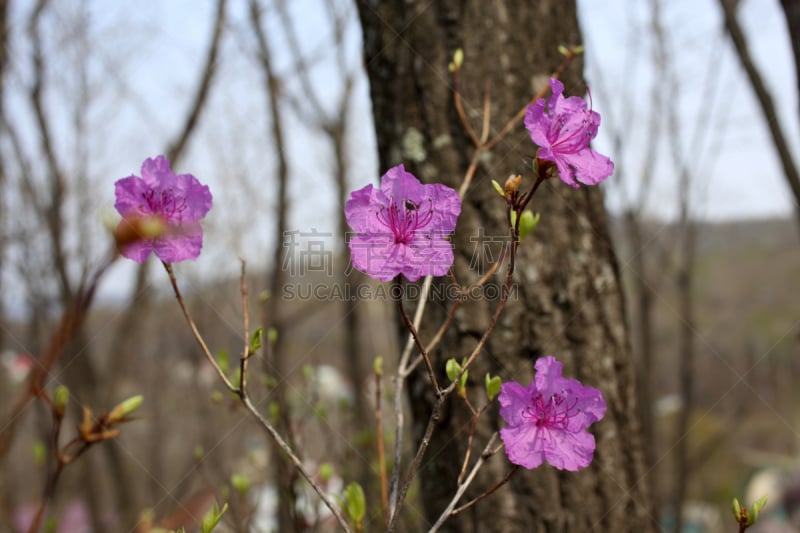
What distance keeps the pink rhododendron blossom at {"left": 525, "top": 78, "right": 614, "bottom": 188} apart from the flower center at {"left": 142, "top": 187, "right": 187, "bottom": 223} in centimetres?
50

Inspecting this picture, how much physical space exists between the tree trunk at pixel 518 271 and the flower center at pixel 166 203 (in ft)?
2.03

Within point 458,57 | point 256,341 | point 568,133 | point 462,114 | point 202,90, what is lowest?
point 256,341

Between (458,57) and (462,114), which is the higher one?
(458,57)

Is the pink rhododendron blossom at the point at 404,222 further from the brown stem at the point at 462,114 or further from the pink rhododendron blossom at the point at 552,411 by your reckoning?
the brown stem at the point at 462,114

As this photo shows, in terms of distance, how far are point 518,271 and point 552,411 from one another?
18.6 inches

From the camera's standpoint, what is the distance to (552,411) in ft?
2.99

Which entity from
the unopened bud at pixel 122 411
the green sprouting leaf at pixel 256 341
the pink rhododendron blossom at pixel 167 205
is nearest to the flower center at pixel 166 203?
the pink rhododendron blossom at pixel 167 205

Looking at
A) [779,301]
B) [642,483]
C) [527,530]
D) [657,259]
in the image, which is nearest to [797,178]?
[642,483]

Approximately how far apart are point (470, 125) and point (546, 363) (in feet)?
2.17

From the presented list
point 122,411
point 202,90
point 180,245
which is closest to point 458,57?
point 180,245

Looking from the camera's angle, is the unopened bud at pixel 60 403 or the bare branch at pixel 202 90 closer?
the unopened bud at pixel 60 403

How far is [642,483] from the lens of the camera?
4.62 feet

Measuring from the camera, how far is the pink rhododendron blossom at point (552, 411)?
2.94ft

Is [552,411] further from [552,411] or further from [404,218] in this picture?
[404,218]
